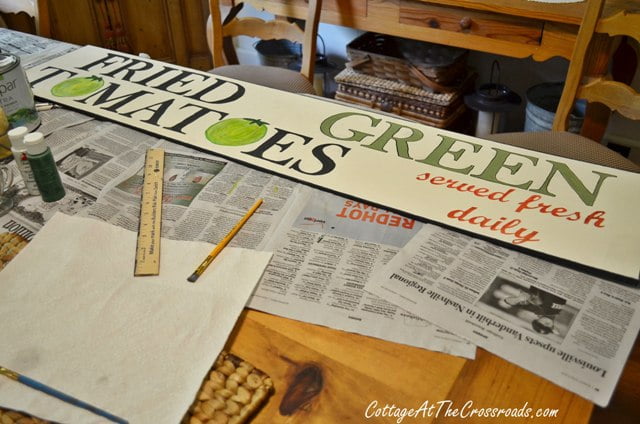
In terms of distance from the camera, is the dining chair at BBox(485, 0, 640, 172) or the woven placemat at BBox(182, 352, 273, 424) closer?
the woven placemat at BBox(182, 352, 273, 424)

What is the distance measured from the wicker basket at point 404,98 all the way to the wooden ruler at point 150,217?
1.26 m

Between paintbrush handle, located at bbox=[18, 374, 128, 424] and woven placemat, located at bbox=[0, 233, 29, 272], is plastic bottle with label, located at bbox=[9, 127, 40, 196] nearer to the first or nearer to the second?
woven placemat, located at bbox=[0, 233, 29, 272]

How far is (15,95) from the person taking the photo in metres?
1.01

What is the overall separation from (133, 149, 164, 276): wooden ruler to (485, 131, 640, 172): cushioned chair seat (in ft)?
2.20

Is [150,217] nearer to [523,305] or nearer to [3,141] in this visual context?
[3,141]

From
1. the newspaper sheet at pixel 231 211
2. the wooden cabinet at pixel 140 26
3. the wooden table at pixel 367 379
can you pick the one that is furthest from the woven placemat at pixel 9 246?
the wooden cabinet at pixel 140 26

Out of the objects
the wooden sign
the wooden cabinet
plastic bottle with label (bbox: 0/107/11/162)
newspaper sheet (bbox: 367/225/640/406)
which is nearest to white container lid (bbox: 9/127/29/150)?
plastic bottle with label (bbox: 0/107/11/162)

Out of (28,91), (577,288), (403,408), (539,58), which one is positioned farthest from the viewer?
(539,58)

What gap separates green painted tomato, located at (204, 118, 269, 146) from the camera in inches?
38.7

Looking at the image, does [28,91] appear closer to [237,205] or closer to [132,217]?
[132,217]

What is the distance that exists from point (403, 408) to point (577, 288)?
0.28m

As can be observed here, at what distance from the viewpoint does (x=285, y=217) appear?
2.60 feet

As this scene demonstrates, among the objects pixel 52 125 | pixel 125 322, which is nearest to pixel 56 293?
pixel 125 322

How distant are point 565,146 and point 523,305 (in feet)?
2.17
